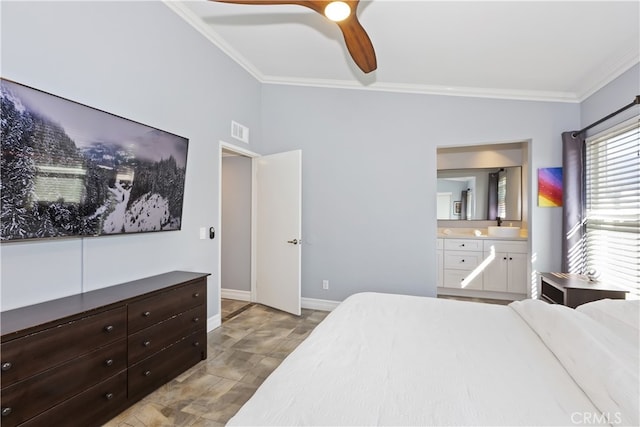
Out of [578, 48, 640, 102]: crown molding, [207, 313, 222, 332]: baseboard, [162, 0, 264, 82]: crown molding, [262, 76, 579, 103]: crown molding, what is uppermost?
[162, 0, 264, 82]: crown molding

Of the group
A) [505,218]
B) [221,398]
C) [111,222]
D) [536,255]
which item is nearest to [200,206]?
[111,222]

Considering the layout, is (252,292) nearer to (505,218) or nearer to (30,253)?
(30,253)

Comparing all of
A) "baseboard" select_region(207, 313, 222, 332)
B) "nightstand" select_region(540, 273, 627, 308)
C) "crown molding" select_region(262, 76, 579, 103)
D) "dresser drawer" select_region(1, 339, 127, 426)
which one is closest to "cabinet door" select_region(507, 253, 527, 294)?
"nightstand" select_region(540, 273, 627, 308)

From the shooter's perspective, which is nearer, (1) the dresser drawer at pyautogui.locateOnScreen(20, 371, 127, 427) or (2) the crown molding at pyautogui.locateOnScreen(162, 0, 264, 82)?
(1) the dresser drawer at pyautogui.locateOnScreen(20, 371, 127, 427)

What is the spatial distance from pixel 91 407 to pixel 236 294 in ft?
8.81

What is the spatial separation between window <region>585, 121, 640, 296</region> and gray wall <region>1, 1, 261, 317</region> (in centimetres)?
388

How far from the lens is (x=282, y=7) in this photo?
8.54 feet

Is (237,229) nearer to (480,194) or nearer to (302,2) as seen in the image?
(302,2)

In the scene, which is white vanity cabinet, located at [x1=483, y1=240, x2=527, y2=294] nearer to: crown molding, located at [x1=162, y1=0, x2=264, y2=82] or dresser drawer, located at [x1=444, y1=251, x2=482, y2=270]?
dresser drawer, located at [x1=444, y1=251, x2=482, y2=270]

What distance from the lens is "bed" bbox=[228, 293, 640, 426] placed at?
97cm

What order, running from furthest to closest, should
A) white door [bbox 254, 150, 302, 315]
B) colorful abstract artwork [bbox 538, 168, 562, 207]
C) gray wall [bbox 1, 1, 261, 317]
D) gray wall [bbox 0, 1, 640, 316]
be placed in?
1. white door [bbox 254, 150, 302, 315]
2. colorful abstract artwork [bbox 538, 168, 562, 207]
3. gray wall [bbox 0, 1, 640, 316]
4. gray wall [bbox 1, 1, 261, 317]

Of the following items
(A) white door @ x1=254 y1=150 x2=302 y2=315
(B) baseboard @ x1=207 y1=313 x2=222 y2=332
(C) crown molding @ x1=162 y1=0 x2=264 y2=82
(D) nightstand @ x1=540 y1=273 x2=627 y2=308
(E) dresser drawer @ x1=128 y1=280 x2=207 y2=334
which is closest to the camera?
(E) dresser drawer @ x1=128 y1=280 x2=207 y2=334

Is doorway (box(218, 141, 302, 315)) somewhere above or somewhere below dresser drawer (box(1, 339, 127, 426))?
above

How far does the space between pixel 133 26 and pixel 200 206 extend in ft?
5.19
